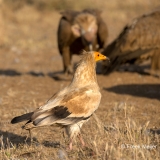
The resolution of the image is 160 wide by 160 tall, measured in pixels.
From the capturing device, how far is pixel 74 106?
5.13 m

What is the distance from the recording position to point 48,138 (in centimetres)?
604

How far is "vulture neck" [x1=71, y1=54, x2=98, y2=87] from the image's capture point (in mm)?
5410

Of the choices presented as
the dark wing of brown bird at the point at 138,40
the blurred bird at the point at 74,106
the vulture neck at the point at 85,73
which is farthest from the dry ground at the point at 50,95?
the dark wing of brown bird at the point at 138,40

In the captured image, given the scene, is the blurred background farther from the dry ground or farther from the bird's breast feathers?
the bird's breast feathers

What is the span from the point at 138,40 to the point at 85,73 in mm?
4983

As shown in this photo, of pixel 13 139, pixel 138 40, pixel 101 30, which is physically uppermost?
pixel 101 30

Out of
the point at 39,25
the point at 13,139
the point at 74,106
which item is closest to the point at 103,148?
the point at 74,106

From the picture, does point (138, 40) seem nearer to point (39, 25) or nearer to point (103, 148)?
point (103, 148)

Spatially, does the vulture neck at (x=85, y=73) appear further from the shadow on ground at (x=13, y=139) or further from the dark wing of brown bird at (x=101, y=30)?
the dark wing of brown bird at (x=101, y=30)

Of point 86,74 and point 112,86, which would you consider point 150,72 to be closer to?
point 112,86

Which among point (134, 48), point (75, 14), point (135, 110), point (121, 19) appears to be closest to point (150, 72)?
point (134, 48)

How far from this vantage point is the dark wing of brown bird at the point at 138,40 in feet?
33.6

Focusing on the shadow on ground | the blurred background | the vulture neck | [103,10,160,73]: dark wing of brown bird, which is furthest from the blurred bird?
the blurred background

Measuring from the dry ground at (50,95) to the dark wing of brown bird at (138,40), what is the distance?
51 centimetres
